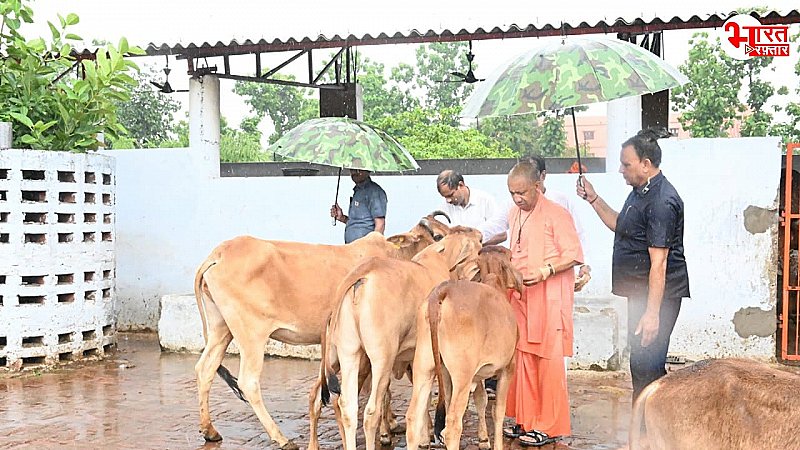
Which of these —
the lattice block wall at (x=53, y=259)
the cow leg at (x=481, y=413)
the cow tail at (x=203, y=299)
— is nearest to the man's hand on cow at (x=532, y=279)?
the cow leg at (x=481, y=413)

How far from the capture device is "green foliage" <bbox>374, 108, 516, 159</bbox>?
3556 centimetres

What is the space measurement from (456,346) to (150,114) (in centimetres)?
3551

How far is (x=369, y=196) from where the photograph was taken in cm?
825

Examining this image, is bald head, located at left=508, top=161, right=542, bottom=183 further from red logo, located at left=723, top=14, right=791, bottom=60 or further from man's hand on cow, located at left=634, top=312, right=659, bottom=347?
red logo, located at left=723, top=14, right=791, bottom=60

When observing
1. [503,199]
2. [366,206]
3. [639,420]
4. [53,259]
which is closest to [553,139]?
[503,199]

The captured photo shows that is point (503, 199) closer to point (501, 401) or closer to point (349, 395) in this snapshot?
point (501, 401)

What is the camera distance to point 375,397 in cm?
535

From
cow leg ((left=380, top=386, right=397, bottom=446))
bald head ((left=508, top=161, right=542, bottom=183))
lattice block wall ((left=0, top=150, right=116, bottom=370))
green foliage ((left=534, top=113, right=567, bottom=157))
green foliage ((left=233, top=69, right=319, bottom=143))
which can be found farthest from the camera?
green foliage ((left=233, top=69, right=319, bottom=143))

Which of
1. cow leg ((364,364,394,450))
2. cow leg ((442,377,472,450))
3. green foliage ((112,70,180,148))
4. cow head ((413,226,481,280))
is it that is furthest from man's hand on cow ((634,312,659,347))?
green foliage ((112,70,180,148))

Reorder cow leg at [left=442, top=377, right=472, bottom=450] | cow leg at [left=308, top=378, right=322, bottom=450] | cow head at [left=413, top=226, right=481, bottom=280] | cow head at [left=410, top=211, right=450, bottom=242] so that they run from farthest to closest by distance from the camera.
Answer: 1. cow head at [left=410, top=211, right=450, bottom=242]
2. cow head at [left=413, top=226, right=481, bottom=280]
3. cow leg at [left=308, top=378, right=322, bottom=450]
4. cow leg at [left=442, top=377, right=472, bottom=450]

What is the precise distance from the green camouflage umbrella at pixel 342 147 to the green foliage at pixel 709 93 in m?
27.4

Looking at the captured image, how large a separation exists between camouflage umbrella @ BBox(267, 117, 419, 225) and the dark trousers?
2.45 m

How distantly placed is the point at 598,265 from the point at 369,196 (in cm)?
270

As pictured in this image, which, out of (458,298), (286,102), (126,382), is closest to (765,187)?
(458,298)
